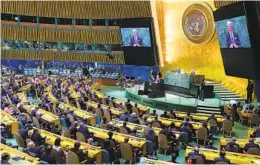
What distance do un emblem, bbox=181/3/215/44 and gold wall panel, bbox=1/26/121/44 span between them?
31.8 feet

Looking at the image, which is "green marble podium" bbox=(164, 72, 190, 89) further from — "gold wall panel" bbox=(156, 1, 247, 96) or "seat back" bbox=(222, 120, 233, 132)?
"seat back" bbox=(222, 120, 233, 132)

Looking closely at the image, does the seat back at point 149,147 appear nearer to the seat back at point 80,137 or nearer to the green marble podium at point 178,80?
the seat back at point 80,137

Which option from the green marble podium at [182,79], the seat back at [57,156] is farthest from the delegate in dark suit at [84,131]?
the green marble podium at [182,79]

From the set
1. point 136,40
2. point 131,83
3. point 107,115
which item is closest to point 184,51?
point 136,40

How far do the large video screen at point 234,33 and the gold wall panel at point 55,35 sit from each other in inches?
646

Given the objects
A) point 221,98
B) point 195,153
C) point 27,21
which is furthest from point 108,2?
point 195,153

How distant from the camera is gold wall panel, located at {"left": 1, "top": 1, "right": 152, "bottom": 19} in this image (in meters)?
31.6

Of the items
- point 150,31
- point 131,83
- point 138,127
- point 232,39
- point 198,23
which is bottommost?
point 138,127

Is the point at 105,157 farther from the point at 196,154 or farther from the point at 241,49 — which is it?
the point at 241,49

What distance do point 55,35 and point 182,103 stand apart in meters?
18.3

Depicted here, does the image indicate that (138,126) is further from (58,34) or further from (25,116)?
(58,34)

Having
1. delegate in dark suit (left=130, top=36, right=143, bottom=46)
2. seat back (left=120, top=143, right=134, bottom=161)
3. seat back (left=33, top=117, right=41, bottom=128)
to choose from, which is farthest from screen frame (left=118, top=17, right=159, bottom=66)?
seat back (left=120, top=143, right=134, bottom=161)

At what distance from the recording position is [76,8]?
33344 mm

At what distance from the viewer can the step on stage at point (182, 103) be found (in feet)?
62.5
